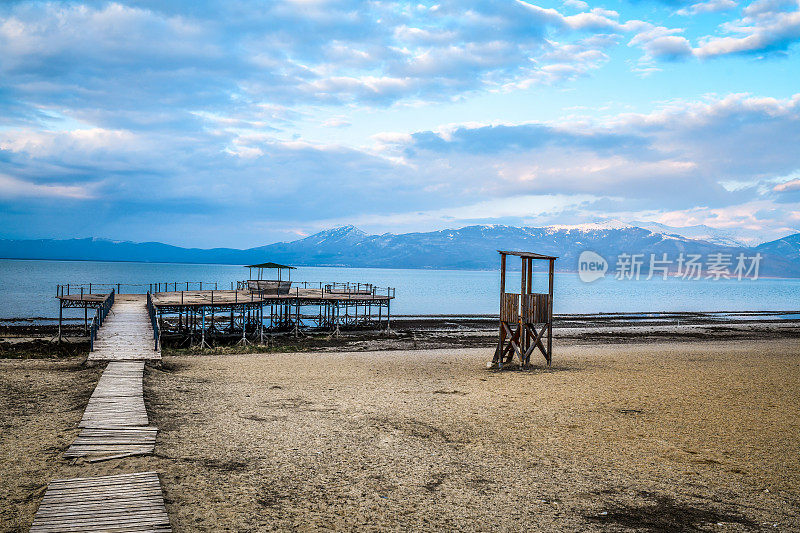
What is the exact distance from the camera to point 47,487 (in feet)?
23.2

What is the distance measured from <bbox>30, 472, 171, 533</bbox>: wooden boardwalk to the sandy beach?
262 mm

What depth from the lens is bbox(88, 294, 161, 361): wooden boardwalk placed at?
679 inches

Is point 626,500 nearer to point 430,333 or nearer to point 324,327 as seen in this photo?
point 430,333

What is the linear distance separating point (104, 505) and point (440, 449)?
17.0 ft

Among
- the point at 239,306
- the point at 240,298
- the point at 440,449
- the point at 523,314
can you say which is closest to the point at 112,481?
the point at 440,449

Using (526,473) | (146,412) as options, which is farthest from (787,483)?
(146,412)

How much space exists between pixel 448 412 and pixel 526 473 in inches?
158

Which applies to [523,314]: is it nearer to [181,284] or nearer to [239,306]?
[239,306]

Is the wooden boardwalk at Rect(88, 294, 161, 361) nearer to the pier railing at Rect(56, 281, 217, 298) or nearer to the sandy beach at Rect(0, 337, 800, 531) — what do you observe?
the sandy beach at Rect(0, 337, 800, 531)

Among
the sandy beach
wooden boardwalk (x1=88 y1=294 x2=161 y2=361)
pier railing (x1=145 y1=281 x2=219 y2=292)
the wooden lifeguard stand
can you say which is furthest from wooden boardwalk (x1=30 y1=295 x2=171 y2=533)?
pier railing (x1=145 y1=281 x2=219 y2=292)

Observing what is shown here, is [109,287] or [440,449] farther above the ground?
Result: [109,287]

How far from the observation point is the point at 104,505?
6.41 metres

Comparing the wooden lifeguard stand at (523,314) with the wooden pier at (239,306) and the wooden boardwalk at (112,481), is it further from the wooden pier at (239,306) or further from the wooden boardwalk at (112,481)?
the wooden pier at (239,306)

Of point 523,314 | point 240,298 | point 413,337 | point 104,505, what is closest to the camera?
point 104,505
